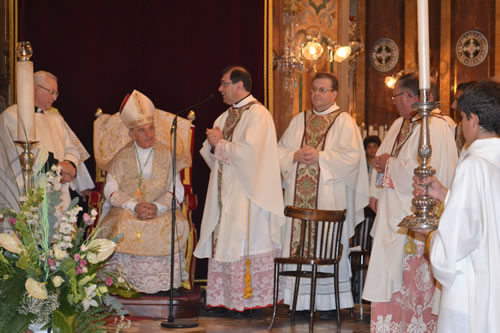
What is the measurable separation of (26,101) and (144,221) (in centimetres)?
350

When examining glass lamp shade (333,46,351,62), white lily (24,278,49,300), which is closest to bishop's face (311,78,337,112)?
glass lamp shade (333,46,351,62)

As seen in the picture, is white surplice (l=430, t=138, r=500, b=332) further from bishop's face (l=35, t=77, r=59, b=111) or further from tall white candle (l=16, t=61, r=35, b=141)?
bishop's face (l=35, t=77, r=59, b=111)

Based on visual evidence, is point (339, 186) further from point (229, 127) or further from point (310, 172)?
point (229, 127)

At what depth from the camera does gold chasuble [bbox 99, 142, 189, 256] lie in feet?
22.6

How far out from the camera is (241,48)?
8344 mm

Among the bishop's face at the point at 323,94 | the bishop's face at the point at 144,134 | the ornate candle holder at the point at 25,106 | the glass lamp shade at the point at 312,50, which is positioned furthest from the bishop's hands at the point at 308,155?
the ornate candle holder at the point at 25,106

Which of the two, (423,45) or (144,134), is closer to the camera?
(423,45)

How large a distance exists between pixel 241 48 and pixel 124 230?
255 centimetres

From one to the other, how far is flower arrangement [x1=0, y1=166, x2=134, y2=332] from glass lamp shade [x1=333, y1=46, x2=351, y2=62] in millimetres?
6823

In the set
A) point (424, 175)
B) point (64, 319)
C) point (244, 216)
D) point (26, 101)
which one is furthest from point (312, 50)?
point (64, 319)

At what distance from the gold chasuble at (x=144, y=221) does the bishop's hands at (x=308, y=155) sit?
1208mm

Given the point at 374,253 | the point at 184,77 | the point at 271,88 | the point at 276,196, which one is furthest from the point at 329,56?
the point at 374,253

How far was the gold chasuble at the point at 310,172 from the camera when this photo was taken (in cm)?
723

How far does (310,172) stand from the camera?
286 inches
